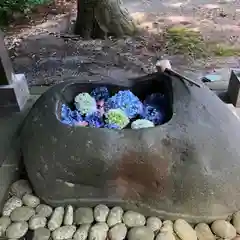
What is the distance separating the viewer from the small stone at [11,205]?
166cm

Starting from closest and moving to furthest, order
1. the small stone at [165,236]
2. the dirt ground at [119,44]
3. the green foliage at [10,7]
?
the small stone at [165,236] → the dirt ground at [119,44] → the green foliage at [10,7]

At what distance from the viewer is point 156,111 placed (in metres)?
1.83

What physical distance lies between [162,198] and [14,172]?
2.70ft

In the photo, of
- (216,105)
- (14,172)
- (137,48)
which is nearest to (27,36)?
(137,48)

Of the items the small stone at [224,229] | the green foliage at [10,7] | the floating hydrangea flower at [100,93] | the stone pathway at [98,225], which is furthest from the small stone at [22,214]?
the green foliage at [10,7]

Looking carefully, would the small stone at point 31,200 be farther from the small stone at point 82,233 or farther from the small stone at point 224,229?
the small stone at point 224,229

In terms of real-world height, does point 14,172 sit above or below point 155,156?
below

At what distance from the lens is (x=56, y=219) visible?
160 cm

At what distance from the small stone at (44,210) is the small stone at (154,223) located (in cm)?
46

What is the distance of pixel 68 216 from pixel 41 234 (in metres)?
0.14

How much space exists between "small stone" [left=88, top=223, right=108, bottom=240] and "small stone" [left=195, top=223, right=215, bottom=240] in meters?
0.40

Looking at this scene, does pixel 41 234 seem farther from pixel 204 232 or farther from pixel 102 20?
pixel 102 20

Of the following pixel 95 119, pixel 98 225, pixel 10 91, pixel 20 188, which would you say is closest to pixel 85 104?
pixel 95 119

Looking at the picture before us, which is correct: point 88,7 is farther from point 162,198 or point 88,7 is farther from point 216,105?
point 162,198
